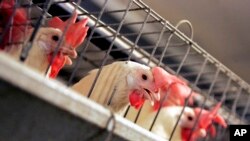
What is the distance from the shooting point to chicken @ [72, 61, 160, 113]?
936 millimetres

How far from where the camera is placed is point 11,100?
526 millimetres

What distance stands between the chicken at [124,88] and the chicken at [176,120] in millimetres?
129

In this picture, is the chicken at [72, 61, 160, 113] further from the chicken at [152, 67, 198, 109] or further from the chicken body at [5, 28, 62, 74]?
the chicken body at [5, 28, 62, 74]

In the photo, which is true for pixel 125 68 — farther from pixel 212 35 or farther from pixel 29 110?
pixel 212 35

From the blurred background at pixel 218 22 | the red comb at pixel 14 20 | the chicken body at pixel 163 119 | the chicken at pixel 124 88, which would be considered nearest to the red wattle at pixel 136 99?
the chicken at pixel 124 88

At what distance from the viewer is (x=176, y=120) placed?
114 centimetres

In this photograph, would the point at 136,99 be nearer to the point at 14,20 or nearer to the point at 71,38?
the point at 71,38

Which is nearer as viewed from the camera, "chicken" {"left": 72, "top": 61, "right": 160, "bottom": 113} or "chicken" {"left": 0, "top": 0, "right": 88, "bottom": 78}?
"chicken" {"left": 0, "top": 0, "right": 88, "bottom": 78}

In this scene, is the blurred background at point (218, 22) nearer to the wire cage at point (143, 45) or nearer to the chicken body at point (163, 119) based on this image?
the wire cage at point (143, 45)

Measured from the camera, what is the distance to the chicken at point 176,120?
3.53 feet

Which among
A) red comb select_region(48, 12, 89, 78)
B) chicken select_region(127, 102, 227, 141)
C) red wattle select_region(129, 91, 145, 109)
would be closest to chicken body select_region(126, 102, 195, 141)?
chicken select_region(127, 102, 227, 141)

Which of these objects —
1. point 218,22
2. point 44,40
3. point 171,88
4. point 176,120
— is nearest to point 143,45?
point 218,22

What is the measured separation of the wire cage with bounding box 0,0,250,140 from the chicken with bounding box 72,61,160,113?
38 millimetres

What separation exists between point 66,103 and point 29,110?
47mm
